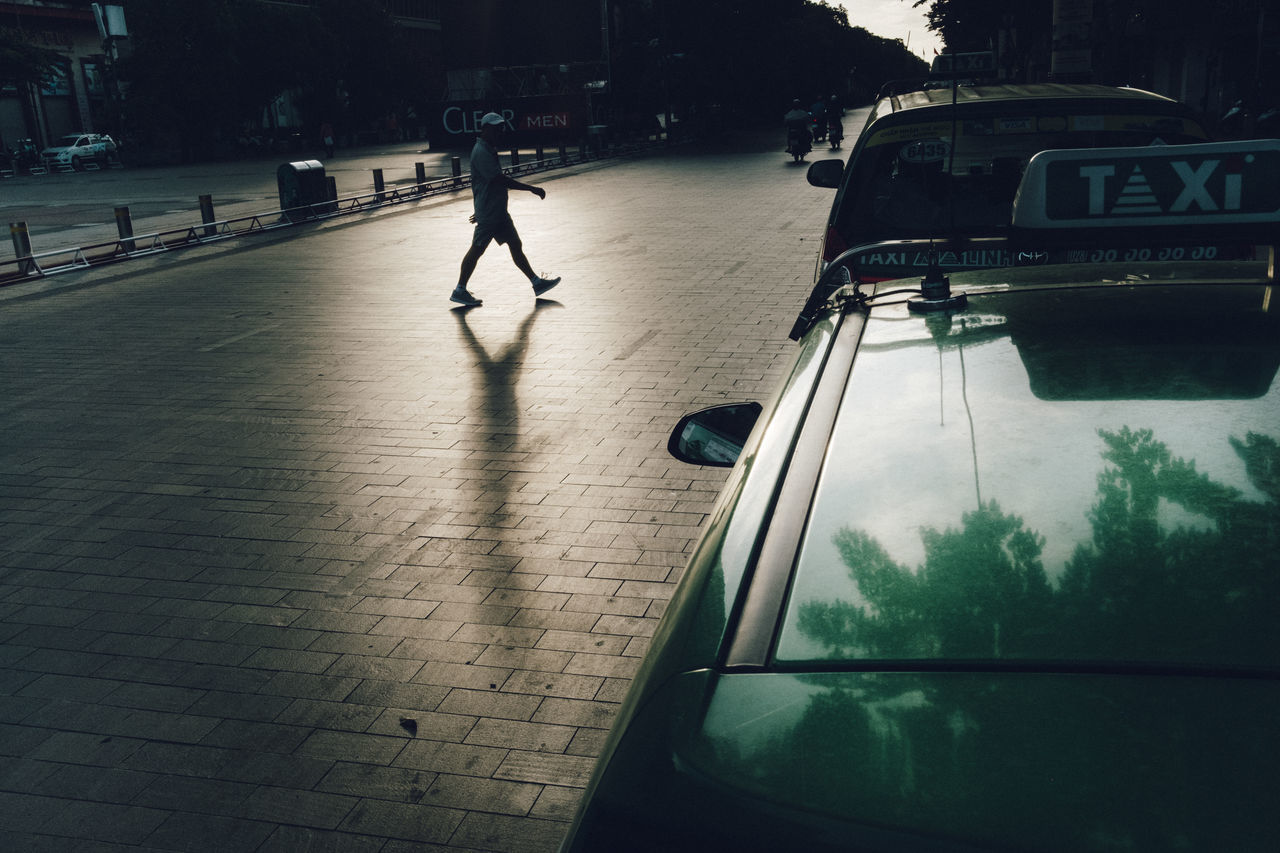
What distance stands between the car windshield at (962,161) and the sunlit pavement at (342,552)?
1.72 meters

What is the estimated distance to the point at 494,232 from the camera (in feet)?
37.8

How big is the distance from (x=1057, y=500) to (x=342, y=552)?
4.37 m

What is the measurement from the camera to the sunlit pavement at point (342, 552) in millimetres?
3572

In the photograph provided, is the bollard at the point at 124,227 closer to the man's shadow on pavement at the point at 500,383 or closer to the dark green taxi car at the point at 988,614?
the man's shadow on pavement at the point at 500,383

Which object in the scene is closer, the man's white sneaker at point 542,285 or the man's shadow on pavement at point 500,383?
the man's shadow on pavement at point 500,383

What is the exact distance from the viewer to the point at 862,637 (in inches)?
51.1

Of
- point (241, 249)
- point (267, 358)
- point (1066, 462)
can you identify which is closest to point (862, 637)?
point (1066, 462)

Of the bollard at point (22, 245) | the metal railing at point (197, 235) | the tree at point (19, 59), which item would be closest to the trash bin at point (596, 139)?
the metal railing at point (197, 235)

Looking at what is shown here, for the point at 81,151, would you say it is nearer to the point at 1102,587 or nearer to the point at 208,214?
the point at 208,214

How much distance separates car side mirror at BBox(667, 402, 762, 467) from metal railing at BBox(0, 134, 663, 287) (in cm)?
1335

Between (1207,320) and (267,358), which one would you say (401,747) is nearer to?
(1207,320)

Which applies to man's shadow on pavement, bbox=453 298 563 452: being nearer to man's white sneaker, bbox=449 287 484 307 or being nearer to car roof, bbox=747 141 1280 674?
man's white sneaker, bbox=449 287 484 307

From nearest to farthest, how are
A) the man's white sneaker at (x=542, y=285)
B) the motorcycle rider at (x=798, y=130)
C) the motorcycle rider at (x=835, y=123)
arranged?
the man's white sneaker at (x=542, y=285), the motorcycle rider at (x=798, y=130), the motorcycle rider at (x=835, y=123)

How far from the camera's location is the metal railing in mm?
15219
